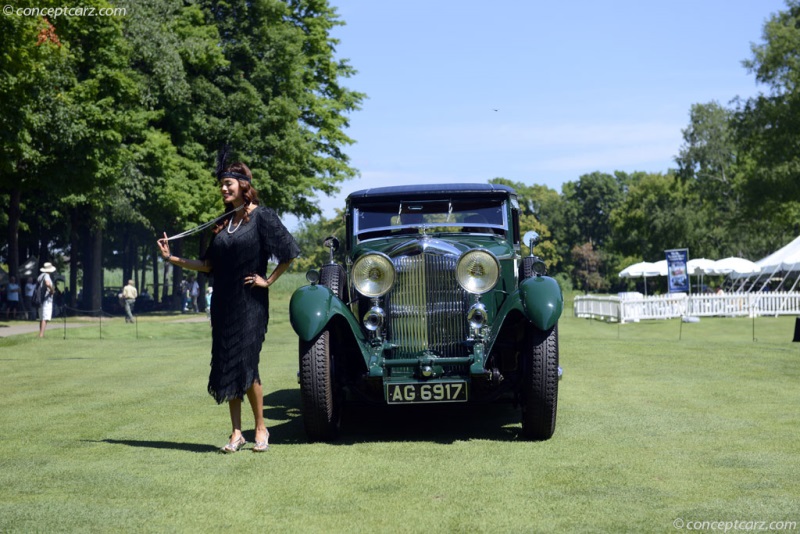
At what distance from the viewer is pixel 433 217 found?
10.3 meters

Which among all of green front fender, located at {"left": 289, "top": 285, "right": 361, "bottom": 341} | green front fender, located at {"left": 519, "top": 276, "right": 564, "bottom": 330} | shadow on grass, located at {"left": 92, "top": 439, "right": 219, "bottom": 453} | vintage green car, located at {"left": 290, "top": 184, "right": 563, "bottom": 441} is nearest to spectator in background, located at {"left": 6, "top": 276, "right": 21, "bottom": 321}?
shadow on grass, located at {"left": 92, "top": 439, "right": 219, "bottom": 453}

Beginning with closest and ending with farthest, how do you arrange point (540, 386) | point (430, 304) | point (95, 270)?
point (540, 386)
point (430, 304)
point (95, 270)

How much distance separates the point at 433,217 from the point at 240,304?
2955mm

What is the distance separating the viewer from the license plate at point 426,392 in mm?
8344

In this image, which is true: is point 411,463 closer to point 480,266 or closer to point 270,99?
point 480,266

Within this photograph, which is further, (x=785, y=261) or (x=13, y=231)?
(x=785, y=261)

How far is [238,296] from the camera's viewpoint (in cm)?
795

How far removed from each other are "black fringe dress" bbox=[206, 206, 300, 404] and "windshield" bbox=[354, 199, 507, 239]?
2411 mm

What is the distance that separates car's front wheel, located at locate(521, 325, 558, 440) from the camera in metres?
8.30

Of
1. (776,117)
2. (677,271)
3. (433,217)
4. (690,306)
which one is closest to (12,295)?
(677,271)

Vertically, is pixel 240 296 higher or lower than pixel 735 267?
lower

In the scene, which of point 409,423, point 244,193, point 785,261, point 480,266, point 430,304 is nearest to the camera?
point 244,193

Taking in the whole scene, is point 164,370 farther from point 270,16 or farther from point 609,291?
point 609,291

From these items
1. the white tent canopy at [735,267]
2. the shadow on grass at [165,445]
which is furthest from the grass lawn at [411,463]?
the white tent canopy at [735,267]
